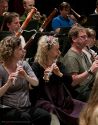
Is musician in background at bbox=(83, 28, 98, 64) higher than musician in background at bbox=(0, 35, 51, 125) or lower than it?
lower

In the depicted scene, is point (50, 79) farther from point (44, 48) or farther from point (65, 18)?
point (65, 18)

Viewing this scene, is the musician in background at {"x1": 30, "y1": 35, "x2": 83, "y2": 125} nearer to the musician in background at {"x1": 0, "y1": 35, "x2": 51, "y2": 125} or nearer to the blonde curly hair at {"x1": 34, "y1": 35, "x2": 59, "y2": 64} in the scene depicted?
the blonde curly hair at {"x1": 34, "y1": 35, "x2": 59, "y2": 64}

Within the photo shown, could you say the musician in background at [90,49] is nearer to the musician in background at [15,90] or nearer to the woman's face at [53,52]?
the woman's face at [53,52]

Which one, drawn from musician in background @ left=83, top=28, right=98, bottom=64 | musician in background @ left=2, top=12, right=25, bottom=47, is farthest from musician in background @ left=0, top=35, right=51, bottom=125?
musician in background @ left=2, top=12, right=25, bottom=47

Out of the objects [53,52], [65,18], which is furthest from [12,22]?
[65,18]

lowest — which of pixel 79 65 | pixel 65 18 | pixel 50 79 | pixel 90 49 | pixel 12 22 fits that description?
pixel 65 18

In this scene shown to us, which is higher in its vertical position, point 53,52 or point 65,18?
point 53,52

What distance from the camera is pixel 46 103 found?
4273 millimetres

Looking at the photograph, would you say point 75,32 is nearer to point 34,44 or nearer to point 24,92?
point 34,44

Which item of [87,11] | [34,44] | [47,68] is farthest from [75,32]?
[87,11]

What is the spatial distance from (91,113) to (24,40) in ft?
9.74

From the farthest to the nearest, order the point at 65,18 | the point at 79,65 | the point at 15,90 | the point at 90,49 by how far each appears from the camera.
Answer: the point at 65,18
the point at 90,49
the point at 79,65
the point at 15,90

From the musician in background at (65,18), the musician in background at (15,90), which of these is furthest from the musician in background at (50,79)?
the musician in background at (65,18)

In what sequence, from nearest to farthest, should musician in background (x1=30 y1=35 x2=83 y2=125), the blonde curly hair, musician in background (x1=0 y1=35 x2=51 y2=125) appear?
musician in background (x1=0 y1=35 x2=51 y2=125) → musician in background (x1=30 y1=35 x2=83 y2=125) → the blonde curly hair
